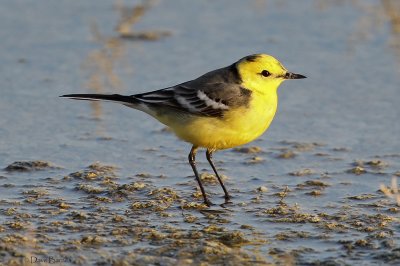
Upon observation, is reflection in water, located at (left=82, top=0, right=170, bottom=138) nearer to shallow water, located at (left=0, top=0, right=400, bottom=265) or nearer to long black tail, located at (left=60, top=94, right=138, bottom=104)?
shallow water, located at (left=0, top=0, right=400, bottom=265)

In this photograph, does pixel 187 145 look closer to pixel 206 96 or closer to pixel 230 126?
pixel 206 96

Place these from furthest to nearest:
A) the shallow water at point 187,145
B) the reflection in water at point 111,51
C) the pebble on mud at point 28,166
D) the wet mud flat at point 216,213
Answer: the reflection in water at point 111,51, the pebble on mud at point 28,166, the shallow water at point 187,145, the wet mud flat at point 216,213

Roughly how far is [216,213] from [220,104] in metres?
1.00

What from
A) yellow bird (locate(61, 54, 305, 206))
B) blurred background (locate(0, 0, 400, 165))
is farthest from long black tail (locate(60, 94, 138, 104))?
blurred background (locate(0, 0, 400, 165))

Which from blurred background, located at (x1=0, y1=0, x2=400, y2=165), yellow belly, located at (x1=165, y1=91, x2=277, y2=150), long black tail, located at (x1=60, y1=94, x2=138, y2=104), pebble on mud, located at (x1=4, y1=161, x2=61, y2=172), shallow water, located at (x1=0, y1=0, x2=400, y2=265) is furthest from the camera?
blurred background, located at (x1=0, y1=0, x2=400, y2=165)

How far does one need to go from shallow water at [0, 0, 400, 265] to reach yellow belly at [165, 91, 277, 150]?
54cm

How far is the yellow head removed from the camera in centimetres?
862

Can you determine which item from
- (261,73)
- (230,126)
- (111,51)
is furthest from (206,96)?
(111,51)

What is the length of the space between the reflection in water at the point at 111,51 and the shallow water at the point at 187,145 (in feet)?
0.09

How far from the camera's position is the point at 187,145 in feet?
32.8

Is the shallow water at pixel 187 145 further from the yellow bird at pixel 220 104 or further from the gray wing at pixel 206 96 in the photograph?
the gray wing at pixel 206 96

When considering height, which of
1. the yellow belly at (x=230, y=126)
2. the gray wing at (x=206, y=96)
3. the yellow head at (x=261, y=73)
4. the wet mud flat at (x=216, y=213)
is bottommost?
the wet mud flat at (x=216, y=213)

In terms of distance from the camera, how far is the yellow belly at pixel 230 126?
8312 mm

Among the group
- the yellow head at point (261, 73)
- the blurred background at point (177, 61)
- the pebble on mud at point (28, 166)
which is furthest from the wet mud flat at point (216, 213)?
the yellow head at point (261, 73)
